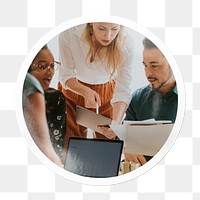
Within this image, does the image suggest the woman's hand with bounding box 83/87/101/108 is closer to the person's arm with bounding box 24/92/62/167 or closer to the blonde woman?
the blonde woman

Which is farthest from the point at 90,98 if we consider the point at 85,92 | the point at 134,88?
the point at 134,88

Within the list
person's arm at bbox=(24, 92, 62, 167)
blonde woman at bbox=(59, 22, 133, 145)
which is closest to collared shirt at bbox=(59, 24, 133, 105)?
blonde woman at bbox=(59, 22, 133, 145)

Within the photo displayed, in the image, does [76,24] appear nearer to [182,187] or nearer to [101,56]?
[101,56]

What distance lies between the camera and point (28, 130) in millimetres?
1111

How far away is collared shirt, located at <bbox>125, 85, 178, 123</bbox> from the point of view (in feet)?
3.63

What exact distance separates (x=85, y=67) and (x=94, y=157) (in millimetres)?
265

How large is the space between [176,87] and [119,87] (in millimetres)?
167

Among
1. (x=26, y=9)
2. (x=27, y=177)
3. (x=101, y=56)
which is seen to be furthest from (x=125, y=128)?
(x=26, y=9)

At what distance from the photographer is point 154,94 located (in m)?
1.11

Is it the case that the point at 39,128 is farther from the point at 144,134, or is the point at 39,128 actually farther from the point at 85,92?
the point at 144,134

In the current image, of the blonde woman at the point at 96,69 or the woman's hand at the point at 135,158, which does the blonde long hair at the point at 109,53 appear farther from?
the woman's hand at the point at 135,158

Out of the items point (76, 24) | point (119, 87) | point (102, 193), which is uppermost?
point (76, 24)

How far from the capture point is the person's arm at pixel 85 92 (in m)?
1.11

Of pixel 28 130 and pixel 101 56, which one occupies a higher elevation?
pixel 101 56
